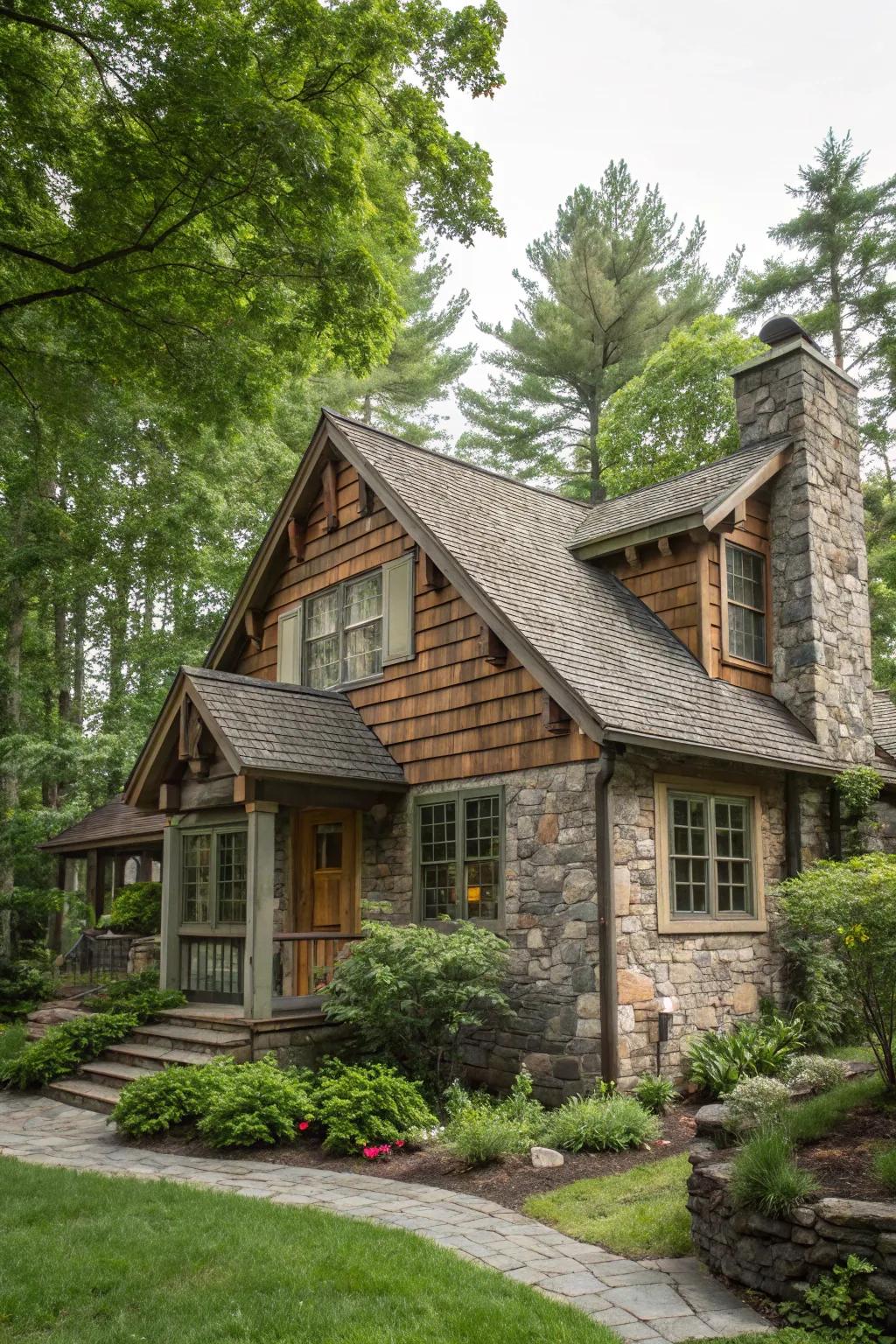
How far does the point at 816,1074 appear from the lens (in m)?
7.54

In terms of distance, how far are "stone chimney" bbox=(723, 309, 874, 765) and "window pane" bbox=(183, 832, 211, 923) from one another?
6.79m

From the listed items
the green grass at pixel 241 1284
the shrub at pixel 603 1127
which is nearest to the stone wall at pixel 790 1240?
the green grass at pixel 241 1284

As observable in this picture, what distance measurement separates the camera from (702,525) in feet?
36.4

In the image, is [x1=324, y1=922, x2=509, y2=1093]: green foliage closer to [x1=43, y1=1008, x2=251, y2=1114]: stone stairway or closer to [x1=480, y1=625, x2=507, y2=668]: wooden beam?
[x1=43, y1=1008, x2=251, y2=1114]: stone stairway

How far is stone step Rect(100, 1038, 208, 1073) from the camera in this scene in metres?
9.73

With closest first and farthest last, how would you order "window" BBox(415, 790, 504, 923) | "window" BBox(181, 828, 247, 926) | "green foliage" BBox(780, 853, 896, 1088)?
"green foliage" BBox(780, 853, 896, 1088)
"window" BBox(415, 790, 504, 923)
"window" BBox(181, 828, 247, 926)

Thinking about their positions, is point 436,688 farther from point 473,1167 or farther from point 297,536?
point 473,1167

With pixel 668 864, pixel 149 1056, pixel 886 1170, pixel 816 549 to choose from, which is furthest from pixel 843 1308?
pixel 816 549

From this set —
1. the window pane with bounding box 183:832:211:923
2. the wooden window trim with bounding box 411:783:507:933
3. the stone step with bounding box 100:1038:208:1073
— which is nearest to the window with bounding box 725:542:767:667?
the wooden window trim with bounding box 411:783:507:933

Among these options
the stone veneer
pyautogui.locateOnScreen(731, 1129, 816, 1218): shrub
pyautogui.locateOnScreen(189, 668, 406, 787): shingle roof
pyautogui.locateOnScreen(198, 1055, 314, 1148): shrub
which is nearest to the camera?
pyautogui.locateOnScreen(731, 1129, 816, 1218): shrub

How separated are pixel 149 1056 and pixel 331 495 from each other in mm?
6934

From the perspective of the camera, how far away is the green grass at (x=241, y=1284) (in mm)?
4398

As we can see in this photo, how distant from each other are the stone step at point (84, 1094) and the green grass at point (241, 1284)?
347cm

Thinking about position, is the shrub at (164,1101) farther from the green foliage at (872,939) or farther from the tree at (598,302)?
the tree at (598,302)
